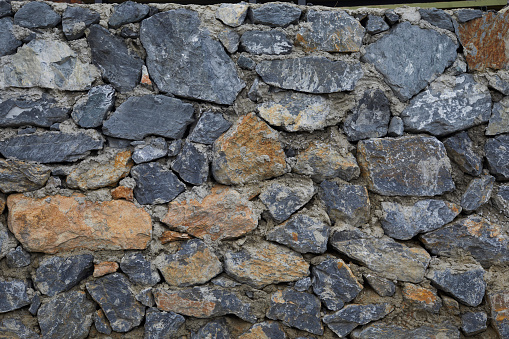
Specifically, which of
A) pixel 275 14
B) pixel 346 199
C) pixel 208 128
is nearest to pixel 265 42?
pixel 275 14

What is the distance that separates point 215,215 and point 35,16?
45.8 inches

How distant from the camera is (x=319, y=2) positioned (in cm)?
288

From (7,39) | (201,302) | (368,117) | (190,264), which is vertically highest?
(7,39)

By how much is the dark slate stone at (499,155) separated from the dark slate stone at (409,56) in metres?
0.42

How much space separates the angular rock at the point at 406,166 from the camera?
1.90 m

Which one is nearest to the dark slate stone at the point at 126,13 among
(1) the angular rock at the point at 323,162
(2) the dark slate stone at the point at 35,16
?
(2) the dark slate stone at the point at 35,16

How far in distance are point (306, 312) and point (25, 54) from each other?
1694 mm

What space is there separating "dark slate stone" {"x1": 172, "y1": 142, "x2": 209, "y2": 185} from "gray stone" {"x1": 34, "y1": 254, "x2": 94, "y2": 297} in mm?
568

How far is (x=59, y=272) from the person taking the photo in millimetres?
1850

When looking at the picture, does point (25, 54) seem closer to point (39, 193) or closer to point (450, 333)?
point (39, 193)

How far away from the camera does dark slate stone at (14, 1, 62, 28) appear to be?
1775mm

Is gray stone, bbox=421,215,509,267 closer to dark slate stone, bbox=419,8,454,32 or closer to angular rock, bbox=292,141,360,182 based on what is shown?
angular rock, bbox=292,141,360,182

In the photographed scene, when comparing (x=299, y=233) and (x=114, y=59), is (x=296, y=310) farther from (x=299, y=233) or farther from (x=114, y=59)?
(x=114, y=59)

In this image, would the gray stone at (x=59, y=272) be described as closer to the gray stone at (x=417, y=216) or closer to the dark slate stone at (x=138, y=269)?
the dark slate stone at (x=138, y=269)
